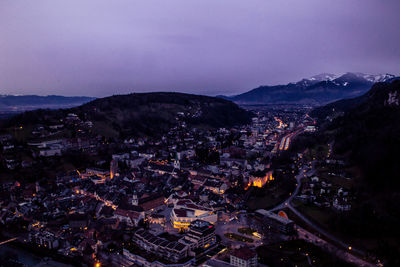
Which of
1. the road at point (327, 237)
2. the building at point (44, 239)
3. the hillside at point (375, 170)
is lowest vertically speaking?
the building at point (44, 239)

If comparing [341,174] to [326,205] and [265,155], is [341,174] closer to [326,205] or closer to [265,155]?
[326,205]

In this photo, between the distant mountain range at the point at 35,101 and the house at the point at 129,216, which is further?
the distant mountain range at the point at 35,101

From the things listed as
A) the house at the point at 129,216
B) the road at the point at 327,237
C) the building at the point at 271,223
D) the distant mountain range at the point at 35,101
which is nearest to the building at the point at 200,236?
the building at the point at 271,223

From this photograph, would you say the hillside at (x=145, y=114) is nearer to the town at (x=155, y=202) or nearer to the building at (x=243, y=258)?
the town at (x=155, y=202)

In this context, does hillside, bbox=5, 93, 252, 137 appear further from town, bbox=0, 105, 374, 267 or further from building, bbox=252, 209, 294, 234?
building, bbox=252, 209, 294, 234

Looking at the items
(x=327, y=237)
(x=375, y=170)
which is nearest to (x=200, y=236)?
(x=327, y=237)

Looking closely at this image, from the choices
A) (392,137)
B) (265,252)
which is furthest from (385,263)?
(392,137)
